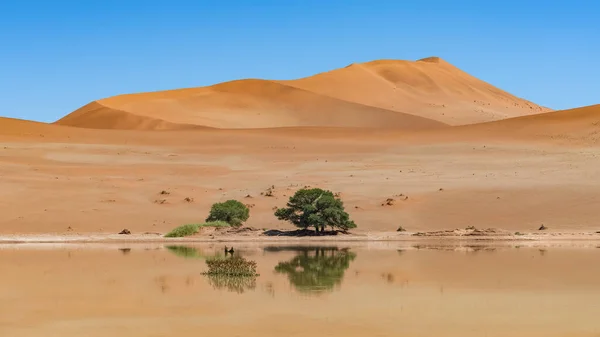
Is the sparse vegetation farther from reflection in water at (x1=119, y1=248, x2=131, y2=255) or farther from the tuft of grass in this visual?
reflection in water at (x1=119, y1=248, x2=131, y2=255)

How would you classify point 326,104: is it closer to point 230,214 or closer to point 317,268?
point 230,214

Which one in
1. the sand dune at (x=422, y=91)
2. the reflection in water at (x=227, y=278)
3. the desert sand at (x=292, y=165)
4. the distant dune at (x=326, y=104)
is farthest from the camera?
the sand dune at (x=422, y=91)

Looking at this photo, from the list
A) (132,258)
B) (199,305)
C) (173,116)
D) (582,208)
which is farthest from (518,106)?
(199,305)

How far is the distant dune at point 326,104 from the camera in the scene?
3625 inches

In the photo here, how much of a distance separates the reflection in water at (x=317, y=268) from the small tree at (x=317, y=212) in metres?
4.29

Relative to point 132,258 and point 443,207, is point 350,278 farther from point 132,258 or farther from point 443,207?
point 443,207

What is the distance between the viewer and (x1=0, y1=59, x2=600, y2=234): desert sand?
130 feet

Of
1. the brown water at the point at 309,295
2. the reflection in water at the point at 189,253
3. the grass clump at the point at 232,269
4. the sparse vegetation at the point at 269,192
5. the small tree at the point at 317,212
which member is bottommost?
the brown water at the point at 309,295

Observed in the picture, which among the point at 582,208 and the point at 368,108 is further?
the point at 368,108

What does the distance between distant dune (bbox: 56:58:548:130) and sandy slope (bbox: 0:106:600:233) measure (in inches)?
601

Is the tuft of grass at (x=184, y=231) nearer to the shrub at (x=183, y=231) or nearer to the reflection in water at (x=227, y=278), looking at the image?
the shrub at (x=183, y=231)

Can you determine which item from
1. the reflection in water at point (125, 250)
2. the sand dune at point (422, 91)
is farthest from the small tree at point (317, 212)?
the sand dune at point (422, 91)

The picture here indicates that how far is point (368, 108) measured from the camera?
99.7 meters

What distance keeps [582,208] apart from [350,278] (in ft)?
71.8
